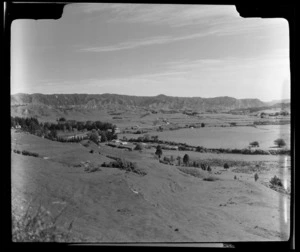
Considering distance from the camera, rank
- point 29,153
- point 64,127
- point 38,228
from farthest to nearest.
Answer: point 64,127
point 29,153
point 38,228

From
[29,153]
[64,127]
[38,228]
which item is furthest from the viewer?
[64,127]

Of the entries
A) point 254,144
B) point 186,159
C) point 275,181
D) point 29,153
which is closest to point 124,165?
point 186,159

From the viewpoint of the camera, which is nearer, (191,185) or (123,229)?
(123,229)

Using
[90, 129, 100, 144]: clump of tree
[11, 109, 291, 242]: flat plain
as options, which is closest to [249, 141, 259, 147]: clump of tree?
[11, 109, 291, 242]: flat plain

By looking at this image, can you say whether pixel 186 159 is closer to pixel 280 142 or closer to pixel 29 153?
pixel 280 142

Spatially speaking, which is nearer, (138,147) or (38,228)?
(38,228)

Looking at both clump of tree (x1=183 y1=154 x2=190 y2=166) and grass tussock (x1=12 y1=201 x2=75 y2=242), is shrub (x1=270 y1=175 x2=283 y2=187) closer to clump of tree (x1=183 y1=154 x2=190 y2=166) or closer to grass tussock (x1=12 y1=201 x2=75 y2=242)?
clump of tree (x1=183 y1=154 x2=190 y2=166)

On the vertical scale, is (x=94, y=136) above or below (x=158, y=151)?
above
